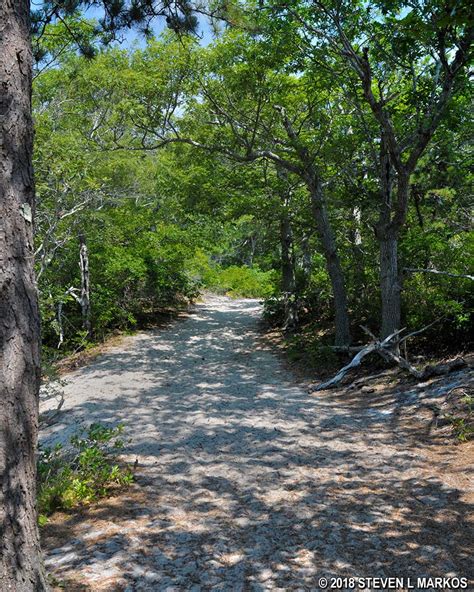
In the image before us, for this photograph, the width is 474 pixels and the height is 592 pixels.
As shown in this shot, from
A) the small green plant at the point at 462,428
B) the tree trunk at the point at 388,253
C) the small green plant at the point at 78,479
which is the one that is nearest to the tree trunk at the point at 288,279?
the tree trunk at the point at 388,253

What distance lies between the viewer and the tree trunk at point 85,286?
11340 mm

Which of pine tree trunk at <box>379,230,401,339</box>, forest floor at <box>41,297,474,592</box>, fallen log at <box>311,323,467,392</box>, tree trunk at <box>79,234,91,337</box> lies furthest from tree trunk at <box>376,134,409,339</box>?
tree trunk at <box>79,234,91,337</box>

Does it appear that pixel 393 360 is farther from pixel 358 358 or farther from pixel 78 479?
pixel 78 479

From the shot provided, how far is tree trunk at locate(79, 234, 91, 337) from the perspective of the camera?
11340 millimetres

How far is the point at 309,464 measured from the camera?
14.8 ft

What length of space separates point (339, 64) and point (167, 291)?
9667 mm

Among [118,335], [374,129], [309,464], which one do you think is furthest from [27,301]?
[118,335]

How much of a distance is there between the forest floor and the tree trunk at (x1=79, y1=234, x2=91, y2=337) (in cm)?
435

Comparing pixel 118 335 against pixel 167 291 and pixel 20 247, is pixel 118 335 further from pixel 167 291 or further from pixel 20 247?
pixel 20 247

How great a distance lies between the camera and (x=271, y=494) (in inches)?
153

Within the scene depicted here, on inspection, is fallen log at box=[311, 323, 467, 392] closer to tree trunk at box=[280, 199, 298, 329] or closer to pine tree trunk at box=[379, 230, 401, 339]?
pine tree trunk at box=[379, 230, 401, 339]

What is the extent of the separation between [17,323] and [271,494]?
272 cm

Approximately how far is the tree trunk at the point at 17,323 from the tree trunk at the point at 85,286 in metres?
9.40

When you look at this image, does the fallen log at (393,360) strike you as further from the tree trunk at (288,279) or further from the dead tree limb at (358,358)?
the tree trunk at (288,279)
